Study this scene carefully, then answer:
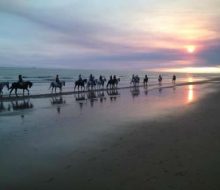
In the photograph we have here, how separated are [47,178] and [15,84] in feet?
74.5

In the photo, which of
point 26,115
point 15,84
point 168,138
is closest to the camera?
point 168,138

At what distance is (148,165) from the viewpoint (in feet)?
23.2

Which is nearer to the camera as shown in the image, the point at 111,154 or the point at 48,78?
the point at 111,154

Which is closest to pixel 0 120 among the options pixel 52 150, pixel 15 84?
pixel 52 150

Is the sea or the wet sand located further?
the sea

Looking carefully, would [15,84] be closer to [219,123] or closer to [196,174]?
[219,123]

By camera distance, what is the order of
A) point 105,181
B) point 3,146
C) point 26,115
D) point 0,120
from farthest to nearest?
point 26,115 → point 0,120 → point 3,146 → point 105,181

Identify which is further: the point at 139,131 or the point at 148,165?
the point at 139,131

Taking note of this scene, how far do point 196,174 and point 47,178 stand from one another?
3180mm

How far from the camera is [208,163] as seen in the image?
279 inches

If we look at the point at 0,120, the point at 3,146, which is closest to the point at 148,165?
the point at 3,146

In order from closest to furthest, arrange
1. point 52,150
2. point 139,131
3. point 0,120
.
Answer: point 52,150
point 139,131
point 0,120

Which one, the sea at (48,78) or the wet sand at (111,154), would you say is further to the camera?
the sea at (48,78)

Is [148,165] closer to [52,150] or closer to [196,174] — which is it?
[196,174]
